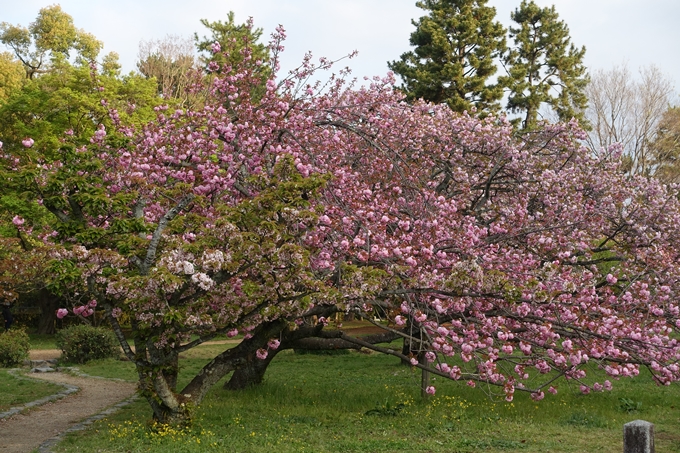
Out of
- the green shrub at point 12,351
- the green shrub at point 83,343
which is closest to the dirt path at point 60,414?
the green shrub at point 12,351

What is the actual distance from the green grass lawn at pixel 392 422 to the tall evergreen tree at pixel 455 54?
24.3 m

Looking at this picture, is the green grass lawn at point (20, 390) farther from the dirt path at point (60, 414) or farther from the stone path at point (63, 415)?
the dirt path at point (60, 414)

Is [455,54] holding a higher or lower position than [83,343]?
higher

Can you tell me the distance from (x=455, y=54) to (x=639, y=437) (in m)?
36.3

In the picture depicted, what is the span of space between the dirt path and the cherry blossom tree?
7.69 feet

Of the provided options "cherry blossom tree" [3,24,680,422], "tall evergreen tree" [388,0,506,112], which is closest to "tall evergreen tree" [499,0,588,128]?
"tall evergreen tree" [388,0,506,112]

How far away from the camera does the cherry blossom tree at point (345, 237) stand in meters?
9.62

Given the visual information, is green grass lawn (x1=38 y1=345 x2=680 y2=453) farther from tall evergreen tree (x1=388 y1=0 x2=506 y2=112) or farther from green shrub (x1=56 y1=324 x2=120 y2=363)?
tall evergreen tree (x1=388 y1=0 x2=506 y2=112)

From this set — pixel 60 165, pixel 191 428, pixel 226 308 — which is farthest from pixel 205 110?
pixel 191 428

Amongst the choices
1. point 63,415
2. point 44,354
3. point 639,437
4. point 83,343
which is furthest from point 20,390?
point 639,437

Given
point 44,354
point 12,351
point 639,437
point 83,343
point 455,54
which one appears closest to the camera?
point 639,437

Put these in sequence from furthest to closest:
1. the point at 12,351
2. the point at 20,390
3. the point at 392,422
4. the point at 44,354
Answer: the point at 44,354
the point at 12,351
the point at 20,390
the point at 392,422

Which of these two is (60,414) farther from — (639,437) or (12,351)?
(639,437)

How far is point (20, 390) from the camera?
1720 centimetres
